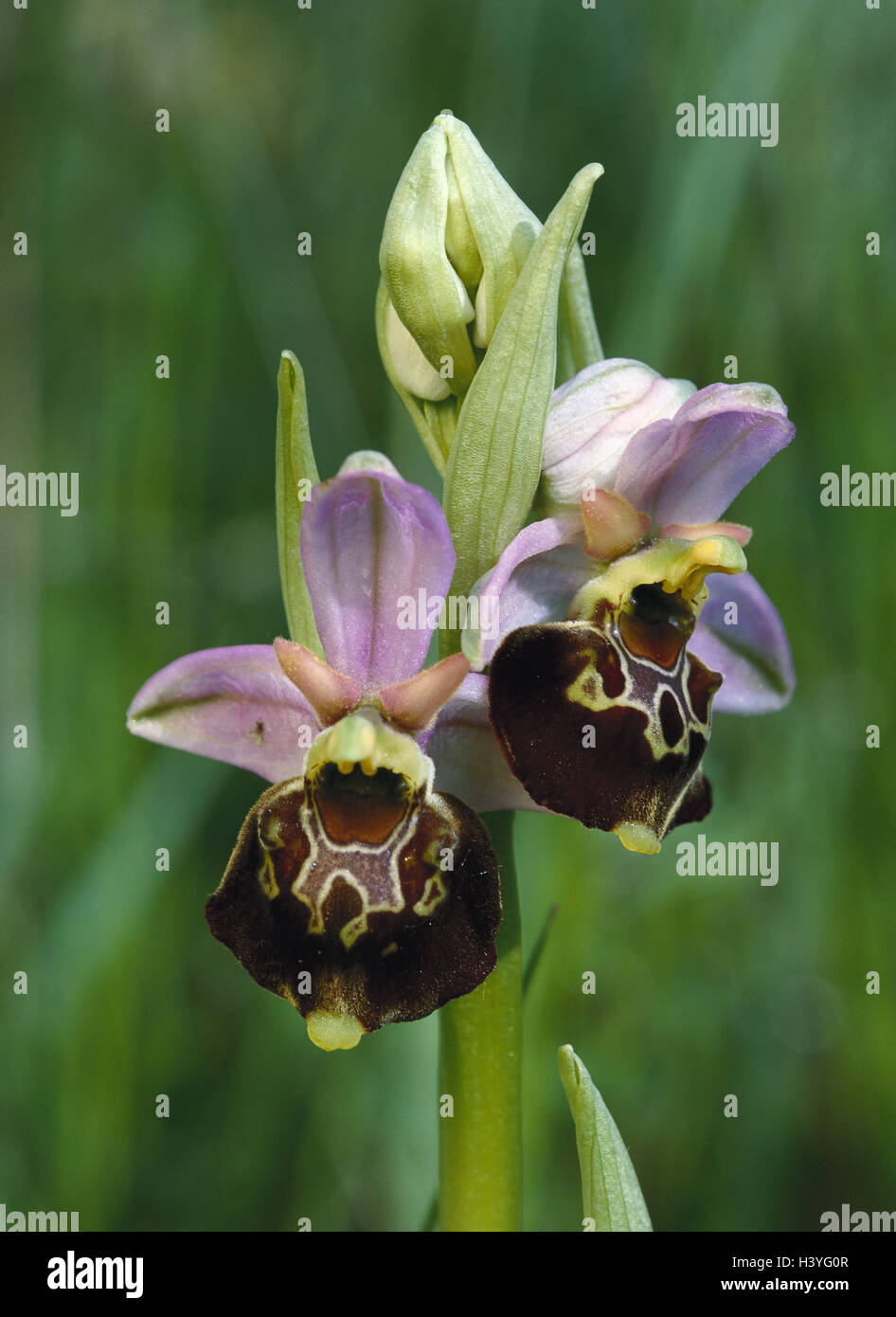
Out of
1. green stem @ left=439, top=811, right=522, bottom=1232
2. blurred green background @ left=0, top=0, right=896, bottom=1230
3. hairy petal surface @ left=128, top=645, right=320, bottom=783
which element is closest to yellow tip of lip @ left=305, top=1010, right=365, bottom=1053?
green stem @ left=439, top=811, right=522, bottom=1232

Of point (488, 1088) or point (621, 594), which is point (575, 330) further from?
point (488, 1088)

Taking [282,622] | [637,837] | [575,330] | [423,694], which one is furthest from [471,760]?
[282,622]

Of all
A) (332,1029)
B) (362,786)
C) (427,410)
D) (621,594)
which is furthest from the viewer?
(427,410)

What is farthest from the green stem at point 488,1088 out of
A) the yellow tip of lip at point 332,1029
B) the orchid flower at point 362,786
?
the yellow tip of lip at point 332,1029

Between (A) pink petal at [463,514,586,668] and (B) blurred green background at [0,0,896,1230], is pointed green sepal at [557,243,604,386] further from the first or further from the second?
(B) blurred green background at [0,0,896,1230]

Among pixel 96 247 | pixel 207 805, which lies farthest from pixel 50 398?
pixel 207 805
